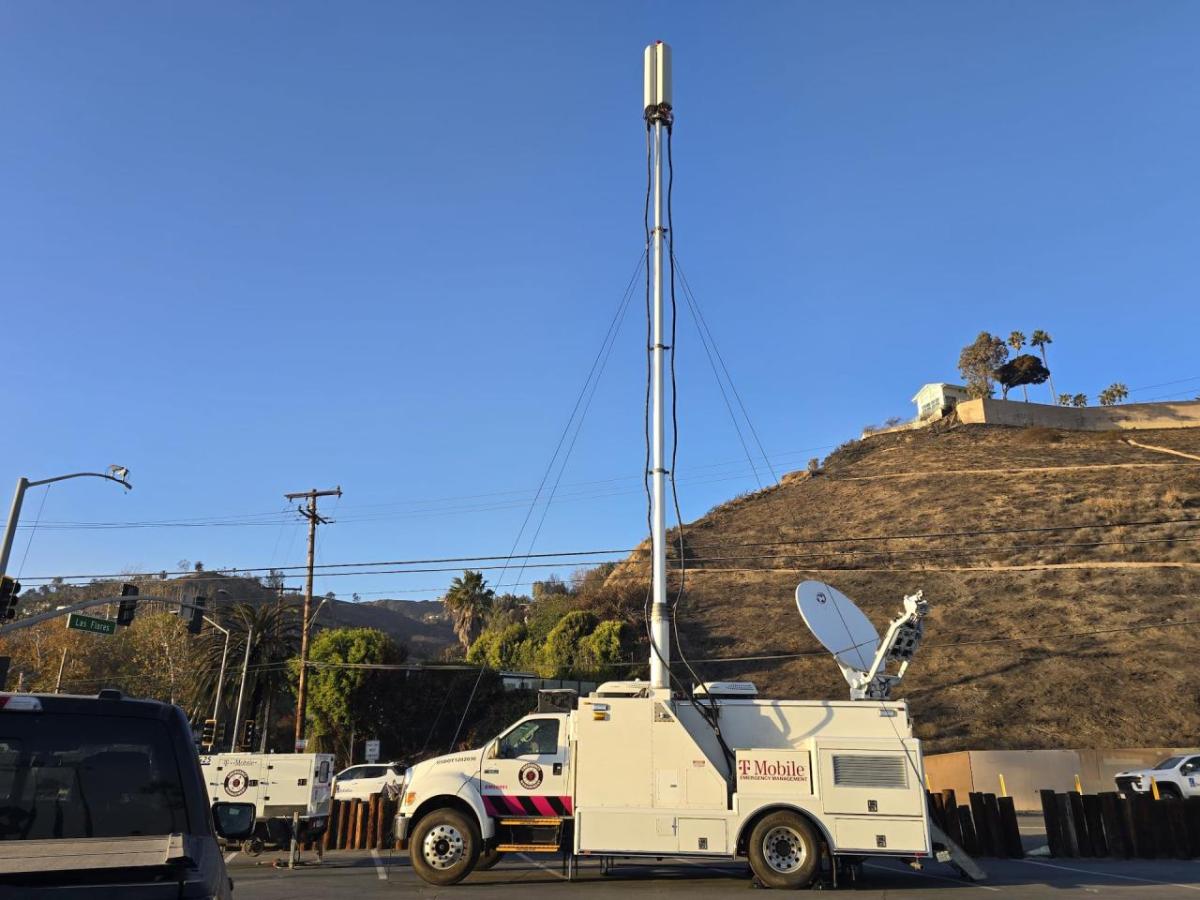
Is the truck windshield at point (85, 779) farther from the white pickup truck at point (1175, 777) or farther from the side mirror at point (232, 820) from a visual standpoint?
the white pickup truck at point (1175, 777)

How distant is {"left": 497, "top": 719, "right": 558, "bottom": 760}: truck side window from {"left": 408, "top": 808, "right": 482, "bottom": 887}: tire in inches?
46.3

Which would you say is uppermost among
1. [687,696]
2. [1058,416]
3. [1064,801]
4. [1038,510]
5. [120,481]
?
[1058,416]

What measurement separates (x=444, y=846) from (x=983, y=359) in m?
111

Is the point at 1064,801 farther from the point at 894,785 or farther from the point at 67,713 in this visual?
the point at 67,713

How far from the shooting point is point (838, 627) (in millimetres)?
16875

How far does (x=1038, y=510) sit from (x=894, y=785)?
190 ft

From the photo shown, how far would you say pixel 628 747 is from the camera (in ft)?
43.4

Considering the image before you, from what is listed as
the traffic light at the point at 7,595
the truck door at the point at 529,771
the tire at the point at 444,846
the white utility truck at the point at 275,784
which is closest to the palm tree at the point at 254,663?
the traffic light at the point at 7,595

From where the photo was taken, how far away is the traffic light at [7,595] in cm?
2152

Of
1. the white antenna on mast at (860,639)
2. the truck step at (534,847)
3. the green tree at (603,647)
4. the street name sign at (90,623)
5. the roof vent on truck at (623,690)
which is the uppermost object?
→ the green tree at (603,647)

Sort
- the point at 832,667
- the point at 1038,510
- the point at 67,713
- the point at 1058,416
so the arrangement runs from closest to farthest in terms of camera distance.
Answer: the point at 67,713 < the point at 832,667 < the point at 1038,510 < the point at 1058,416

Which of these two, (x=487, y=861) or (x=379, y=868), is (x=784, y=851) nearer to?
(x=487, y=861)

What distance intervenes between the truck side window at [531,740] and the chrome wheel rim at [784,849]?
3.55 meters

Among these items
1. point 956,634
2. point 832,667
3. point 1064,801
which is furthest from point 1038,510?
point 1064,801
